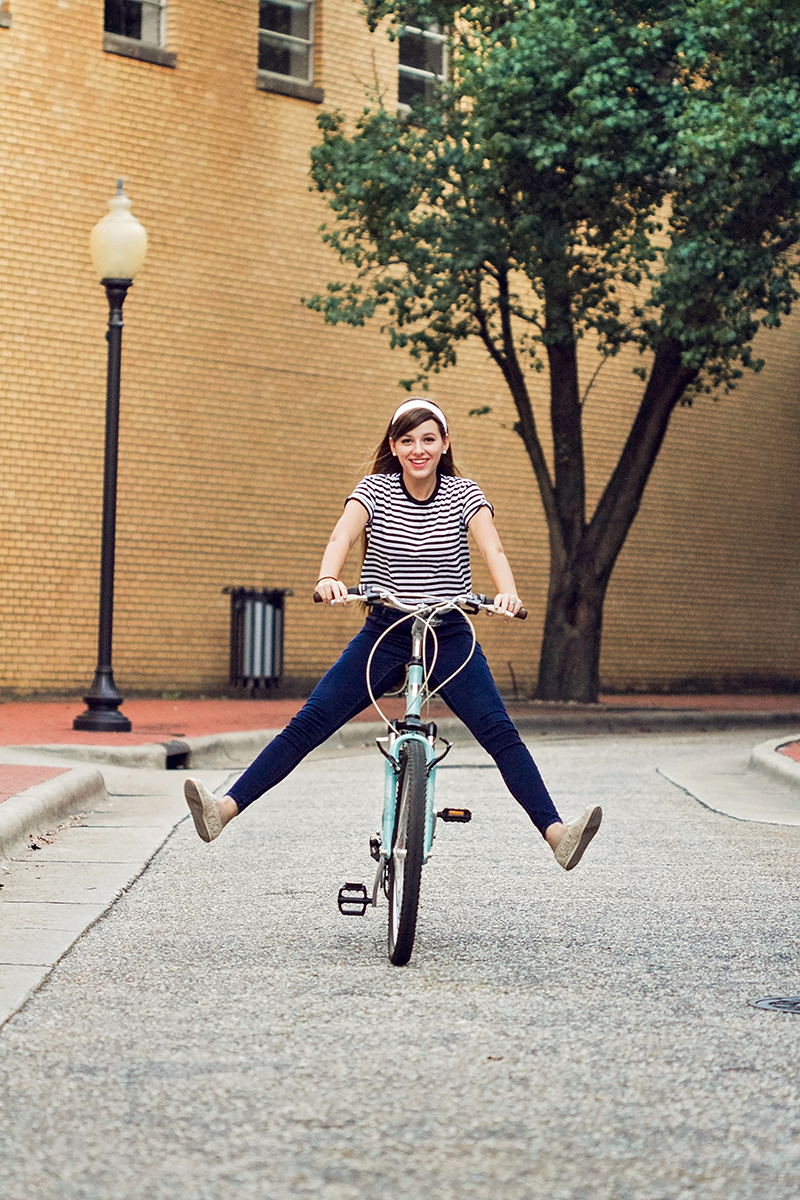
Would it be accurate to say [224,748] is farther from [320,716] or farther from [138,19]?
[138,19]

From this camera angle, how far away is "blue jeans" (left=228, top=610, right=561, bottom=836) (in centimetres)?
564

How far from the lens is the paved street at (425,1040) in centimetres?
328

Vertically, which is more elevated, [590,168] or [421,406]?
[590,168]

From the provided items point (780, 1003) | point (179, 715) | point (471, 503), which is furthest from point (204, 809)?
point (179, 715)

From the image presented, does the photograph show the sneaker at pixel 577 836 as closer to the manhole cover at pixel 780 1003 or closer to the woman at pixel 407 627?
the woman at pixel 407 627

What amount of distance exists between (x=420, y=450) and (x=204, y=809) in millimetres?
1394

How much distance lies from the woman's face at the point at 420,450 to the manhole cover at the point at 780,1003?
6.62 ft

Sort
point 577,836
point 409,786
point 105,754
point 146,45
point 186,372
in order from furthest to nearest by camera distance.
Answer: point 186,372 < point 146,45 < point 105,754 < point 577,836 < point 409,786

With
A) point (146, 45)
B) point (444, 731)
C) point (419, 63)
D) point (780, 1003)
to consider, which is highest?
point (419, 63)

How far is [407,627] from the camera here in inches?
227

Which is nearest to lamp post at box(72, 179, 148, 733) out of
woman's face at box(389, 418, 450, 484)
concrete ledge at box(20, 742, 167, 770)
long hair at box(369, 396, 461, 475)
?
concrete ledge at box(20, 742, 167, 770)

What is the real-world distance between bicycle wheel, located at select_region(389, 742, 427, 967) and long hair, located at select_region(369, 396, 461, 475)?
1.09 m

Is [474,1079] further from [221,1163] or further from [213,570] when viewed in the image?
[213,570]

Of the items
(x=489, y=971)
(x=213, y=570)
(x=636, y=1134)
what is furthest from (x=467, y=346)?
(x=636, y=1134)
